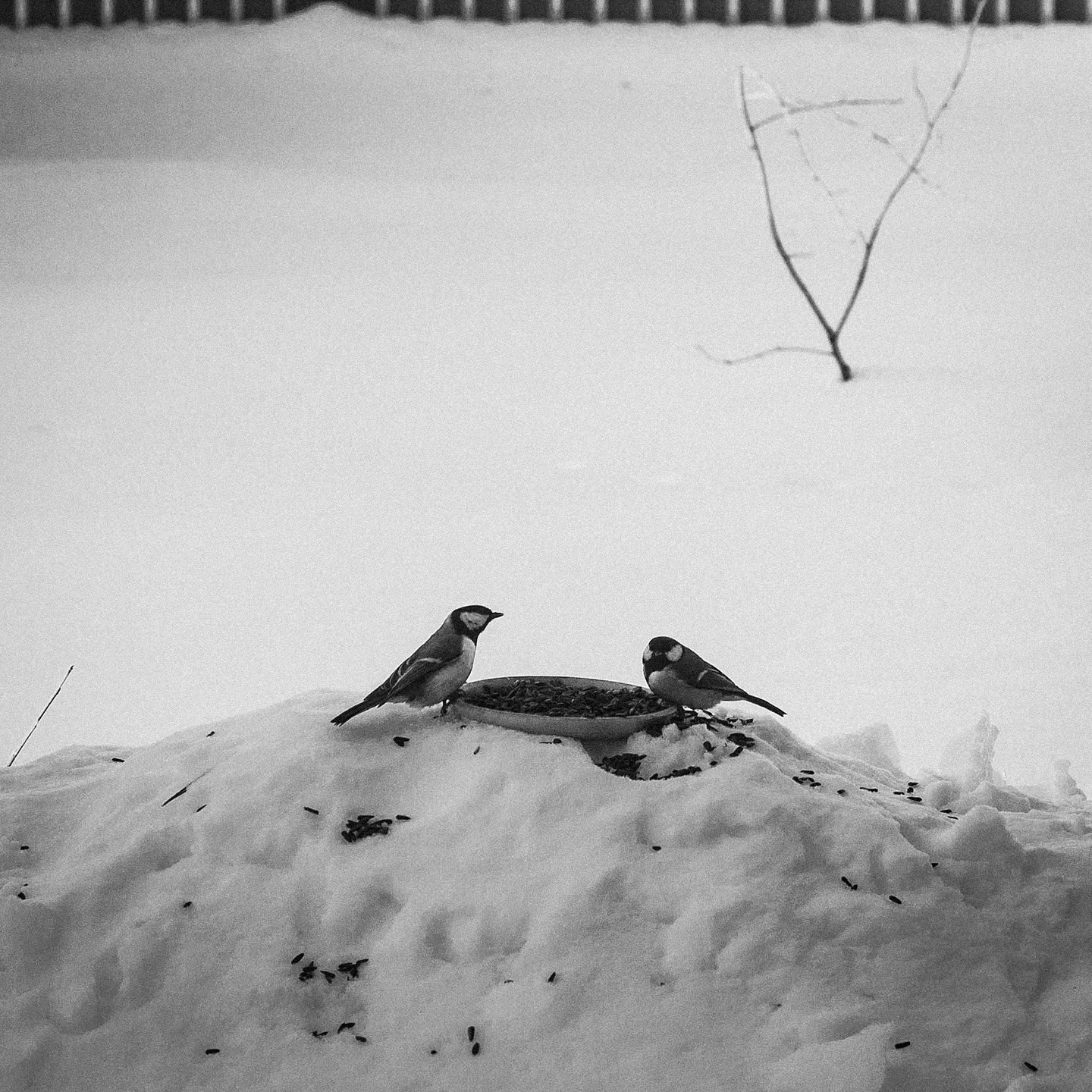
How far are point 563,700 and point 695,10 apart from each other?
330 centimetres

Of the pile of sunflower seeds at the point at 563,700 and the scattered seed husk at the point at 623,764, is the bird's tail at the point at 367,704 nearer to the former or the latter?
the pile of sunflower seeds at the point at 563,700

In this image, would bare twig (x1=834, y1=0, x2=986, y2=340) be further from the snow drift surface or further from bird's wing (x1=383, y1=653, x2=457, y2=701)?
bird's wing (x1=383, y1=653, x2=457, y2=701)

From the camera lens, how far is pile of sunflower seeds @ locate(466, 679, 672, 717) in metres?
1.99

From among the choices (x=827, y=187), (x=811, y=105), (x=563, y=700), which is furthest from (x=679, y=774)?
(x=811, y=105)

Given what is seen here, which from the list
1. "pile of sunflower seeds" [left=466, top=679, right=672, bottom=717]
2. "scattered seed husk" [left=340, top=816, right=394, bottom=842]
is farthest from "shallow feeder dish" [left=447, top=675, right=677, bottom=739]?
"scattered seed husk" [left=340, top=816, right=394, bottom=842]

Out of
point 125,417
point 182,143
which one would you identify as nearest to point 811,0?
point 182,143

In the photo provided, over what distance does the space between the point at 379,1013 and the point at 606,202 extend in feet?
10.8

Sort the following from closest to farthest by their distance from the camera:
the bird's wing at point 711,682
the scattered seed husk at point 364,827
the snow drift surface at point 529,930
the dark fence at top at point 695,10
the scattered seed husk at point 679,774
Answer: the snow drift surface at point 529,930 < the scattered seed husk at point 364,827 < the scattered seed husk at point 679,774 < the bird's wing at point 711,682 < the dark fence at top at point 695,10

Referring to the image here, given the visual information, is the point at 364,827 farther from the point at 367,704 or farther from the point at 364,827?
the point at 367,704

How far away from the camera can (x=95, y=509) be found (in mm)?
3705

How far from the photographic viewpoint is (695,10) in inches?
165

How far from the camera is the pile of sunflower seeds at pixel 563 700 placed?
6.52 ft

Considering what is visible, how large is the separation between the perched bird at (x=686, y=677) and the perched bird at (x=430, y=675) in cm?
34

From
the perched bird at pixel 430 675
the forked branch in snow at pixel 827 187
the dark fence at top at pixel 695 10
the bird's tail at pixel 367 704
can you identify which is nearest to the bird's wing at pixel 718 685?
the perched bird at pixel 430 675
